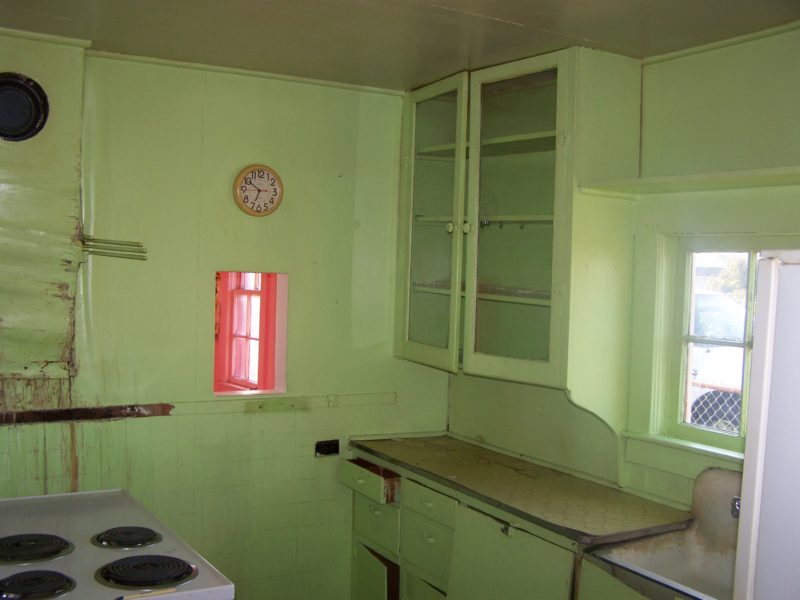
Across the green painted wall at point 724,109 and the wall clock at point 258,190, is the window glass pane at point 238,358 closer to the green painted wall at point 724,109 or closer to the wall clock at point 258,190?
the wall clock at point 258,190

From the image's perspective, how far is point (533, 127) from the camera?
120 inches

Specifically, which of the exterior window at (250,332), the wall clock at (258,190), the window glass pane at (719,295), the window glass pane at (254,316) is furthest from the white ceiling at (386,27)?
the window glass pane at (254,316)

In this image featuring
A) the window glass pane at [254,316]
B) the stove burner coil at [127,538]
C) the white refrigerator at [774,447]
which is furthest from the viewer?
the window glass pane at [254,316]

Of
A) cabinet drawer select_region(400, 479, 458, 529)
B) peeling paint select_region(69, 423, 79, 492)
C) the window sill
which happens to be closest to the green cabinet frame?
the window sill

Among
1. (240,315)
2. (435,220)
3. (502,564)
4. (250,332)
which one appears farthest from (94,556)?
(240,315)

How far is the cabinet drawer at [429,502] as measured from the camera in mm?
3107

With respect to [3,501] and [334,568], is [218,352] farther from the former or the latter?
[3,501]

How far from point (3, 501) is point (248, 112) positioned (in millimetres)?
1767

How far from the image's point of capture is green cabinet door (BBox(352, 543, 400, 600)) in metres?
3.49

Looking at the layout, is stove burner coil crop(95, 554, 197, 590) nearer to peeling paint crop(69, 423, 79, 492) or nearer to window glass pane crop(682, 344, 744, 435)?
peeling paint crop(69, 423, 79, 492)

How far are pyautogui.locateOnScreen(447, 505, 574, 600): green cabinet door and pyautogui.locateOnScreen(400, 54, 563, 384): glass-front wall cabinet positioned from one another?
1.85 ft

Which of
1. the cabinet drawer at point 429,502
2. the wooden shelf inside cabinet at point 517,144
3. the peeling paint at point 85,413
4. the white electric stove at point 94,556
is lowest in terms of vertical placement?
the cabinet drawer at point 429,502

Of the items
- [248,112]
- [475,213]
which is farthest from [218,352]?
[475,213]

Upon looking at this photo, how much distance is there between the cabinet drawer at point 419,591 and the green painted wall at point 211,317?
0.48 m
